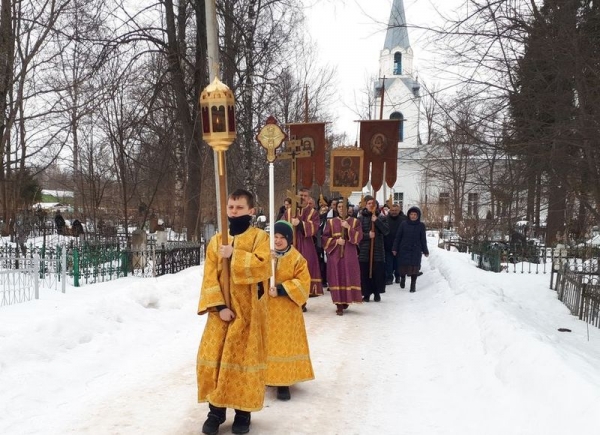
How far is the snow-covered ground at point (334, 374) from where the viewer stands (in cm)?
420

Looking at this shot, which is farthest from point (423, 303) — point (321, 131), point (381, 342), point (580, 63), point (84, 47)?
point (84, 47)

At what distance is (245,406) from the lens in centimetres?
379

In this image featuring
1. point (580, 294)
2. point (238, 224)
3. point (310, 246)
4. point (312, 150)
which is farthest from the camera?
point (312, 150)

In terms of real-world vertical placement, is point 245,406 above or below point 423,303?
above

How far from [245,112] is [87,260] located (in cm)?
760

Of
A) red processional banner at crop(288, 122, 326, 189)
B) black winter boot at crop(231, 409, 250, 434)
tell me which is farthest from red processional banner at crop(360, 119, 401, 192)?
black winter boot at crop(231, 409, 250, 434)

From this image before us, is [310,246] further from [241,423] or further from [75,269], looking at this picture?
[241,423]

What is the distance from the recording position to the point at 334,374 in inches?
220

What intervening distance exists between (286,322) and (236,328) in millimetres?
1155

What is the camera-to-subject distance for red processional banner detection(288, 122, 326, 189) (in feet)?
37.1

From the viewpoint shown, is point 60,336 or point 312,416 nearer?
point 312,416

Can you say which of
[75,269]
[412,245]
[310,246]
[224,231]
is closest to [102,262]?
[75,269]

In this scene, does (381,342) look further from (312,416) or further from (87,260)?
(87,260)

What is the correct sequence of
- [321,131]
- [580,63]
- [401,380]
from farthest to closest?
1. [321,131]
2. [580,63]
3. [401,380]
